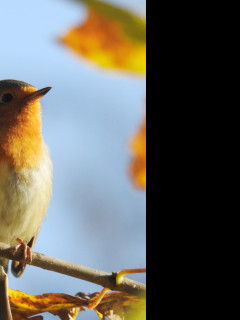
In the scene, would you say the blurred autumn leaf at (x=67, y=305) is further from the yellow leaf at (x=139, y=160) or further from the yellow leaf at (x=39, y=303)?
the yellow leaf at (x=139, y=160)

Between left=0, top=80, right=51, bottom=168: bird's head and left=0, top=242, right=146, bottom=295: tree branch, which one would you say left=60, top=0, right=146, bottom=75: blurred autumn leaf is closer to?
left=0, top=242, right=146, bottom=295: tree branch

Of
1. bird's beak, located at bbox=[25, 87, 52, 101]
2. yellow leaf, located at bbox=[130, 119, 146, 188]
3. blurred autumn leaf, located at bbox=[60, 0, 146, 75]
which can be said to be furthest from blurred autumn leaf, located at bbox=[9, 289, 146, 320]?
bird's beak, located at bbox=[25, 87, 52, 101]

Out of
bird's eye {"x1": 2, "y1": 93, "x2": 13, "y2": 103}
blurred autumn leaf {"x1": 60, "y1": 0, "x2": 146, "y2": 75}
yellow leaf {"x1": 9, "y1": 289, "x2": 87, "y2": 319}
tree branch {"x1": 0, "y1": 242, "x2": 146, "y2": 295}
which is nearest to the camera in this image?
blurred autumn leaf {"x1": 60, "y1": 0, "x2": 146, "y2": 75}

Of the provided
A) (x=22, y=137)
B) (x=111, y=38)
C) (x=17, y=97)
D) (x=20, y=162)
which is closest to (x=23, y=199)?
(x=20, y=162)
